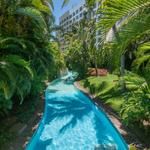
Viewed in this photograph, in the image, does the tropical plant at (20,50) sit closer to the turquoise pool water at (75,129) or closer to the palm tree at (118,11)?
the turquoise pool water at (75,129)

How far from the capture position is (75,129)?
11.9m

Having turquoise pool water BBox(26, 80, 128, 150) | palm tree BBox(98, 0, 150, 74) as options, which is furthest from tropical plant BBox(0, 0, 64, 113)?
palm tree BBox(98, 0, 150, 74)

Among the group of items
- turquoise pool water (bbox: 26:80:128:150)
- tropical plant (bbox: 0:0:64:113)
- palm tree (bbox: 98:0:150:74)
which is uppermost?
palm tree (bbox: 98:0:150:74)

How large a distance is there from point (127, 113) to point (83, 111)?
227 inches

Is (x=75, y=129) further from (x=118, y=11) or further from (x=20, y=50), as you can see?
(x=118, y=11)

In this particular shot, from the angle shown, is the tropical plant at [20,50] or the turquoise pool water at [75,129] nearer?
the tropical plant at [20,50]

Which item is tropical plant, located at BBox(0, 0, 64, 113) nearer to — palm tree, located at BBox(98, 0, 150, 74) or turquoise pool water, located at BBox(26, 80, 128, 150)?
turquoise pool water, located at BBox(26, 80, 128, 150)

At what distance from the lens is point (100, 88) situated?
18.0 metres

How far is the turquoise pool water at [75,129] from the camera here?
10.1 metres

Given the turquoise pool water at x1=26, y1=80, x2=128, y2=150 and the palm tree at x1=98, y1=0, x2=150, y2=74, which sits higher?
the palm tree at x1=98, y1=0, x2=150, y2=74

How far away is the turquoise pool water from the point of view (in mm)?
10148

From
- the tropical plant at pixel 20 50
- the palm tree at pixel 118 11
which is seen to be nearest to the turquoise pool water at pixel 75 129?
the tropical plant at pixel 20 50

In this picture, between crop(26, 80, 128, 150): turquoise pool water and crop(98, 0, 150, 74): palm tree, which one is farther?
crop(26, 80, 128, 150): turquoise pool water

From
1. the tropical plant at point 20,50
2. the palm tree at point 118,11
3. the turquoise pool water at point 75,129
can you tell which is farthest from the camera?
the turquoise pool water at point 75,129
